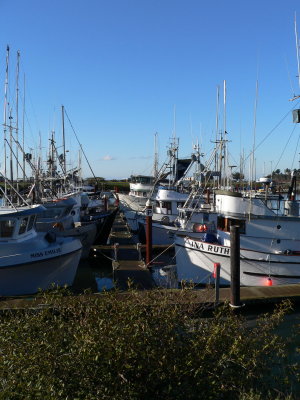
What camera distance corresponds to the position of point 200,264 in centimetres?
1466

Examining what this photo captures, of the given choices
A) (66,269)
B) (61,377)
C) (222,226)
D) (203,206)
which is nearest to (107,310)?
(61,377)

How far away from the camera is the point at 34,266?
1265 centimetres

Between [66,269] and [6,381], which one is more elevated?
[6,381]

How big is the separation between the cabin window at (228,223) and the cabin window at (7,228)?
797 centimetres

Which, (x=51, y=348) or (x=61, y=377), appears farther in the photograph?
(x=51, y=348)

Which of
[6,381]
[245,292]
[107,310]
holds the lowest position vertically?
[245,292]

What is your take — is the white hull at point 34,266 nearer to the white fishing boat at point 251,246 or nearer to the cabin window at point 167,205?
the white fishing boat at point 251,246

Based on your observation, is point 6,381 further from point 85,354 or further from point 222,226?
point 222,226

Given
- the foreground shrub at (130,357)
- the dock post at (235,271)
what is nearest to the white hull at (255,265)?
the dock post at (235,271)

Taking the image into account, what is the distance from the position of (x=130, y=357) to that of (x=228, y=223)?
1130 centimetres

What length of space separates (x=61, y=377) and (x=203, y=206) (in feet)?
51.4

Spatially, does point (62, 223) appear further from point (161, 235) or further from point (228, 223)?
point (228, 223)

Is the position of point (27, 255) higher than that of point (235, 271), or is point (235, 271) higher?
point (27, 255)

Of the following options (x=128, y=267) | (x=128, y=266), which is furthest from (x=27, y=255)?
(x=128, y=266)
